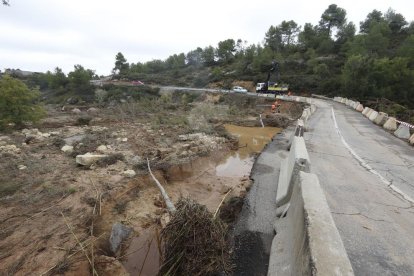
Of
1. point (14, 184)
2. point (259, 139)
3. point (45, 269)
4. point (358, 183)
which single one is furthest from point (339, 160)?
point (14, 184)

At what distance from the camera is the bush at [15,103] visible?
14.5 m

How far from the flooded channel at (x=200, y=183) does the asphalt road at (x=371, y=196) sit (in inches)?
109

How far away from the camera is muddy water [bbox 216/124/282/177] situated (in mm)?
9812

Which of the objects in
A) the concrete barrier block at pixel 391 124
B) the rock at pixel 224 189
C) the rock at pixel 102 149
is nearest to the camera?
the rock at pixel 224 189

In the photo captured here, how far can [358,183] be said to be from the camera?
642 cm

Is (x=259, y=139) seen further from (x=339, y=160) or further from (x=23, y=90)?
(x=23, y=90)

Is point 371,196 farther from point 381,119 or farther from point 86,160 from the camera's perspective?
point 381,119

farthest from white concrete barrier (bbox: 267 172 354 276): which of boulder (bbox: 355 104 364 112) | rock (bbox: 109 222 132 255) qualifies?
boulder (bbox: 355 104 364 112)

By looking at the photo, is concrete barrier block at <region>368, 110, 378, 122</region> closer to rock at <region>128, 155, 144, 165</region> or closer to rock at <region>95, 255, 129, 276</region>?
rock at <region>128, 155, 144, 165</region>

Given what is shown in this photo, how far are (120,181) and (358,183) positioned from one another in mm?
6665

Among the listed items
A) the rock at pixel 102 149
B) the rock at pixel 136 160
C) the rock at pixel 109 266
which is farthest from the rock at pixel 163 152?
the rock at pixel 109 266

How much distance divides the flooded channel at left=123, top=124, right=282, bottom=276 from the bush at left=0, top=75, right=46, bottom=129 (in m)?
12.2

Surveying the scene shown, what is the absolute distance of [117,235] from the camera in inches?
201

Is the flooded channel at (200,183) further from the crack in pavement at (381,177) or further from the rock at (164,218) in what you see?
the crack in pavement at (381,177)
